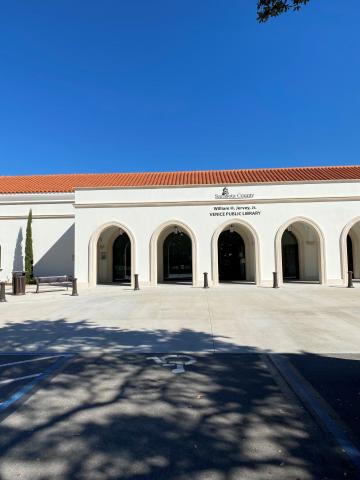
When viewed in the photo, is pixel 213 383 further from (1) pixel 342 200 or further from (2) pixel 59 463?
(1) pixel 342 200

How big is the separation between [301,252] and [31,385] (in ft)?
65.5

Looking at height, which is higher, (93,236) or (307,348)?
(93,236)

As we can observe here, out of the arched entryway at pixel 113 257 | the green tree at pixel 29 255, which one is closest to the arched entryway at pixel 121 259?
the arched entryway at pixel 113 257

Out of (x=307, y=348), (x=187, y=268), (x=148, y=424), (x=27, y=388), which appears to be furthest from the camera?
(x=187, y=268)

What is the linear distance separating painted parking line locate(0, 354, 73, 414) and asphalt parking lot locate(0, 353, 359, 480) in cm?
8

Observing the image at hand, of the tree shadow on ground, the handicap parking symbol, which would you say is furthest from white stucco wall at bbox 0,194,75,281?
the tree shadow on ground

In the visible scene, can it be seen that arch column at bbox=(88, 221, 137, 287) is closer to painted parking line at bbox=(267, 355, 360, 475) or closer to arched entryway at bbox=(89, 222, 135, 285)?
arched entryway at bbox=(89, 222, 135, 285)

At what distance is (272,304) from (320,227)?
9.05 meters

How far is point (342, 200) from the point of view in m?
19.0

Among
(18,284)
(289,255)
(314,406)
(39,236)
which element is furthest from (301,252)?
(314,406)

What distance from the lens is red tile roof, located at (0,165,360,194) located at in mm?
21078

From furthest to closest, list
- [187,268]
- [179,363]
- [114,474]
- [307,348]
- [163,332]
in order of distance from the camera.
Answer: [187,268], [163,332], [307,348], [179,363], [114,474]

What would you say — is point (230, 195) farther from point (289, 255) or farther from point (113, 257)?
point (113, 257)

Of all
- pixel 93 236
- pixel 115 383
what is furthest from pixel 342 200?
pixel 115 383
